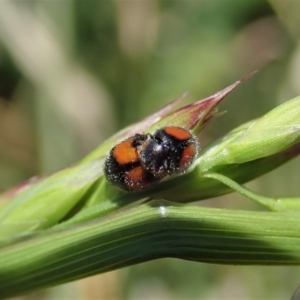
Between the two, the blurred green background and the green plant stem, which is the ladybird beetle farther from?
the blurred green background

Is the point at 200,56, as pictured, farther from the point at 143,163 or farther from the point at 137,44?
the point at 143,163

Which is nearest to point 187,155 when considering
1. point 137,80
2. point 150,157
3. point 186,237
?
point 150,157

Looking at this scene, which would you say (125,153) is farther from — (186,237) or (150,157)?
(186,237)

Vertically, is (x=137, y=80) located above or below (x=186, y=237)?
above

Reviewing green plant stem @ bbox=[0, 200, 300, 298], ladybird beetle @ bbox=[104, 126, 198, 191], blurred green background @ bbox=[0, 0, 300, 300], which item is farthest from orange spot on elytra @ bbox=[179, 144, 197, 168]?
blurred green background @ bbox=[0, 0, 300, 300]

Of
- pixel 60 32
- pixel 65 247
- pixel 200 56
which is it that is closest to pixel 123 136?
pixel 65 247
